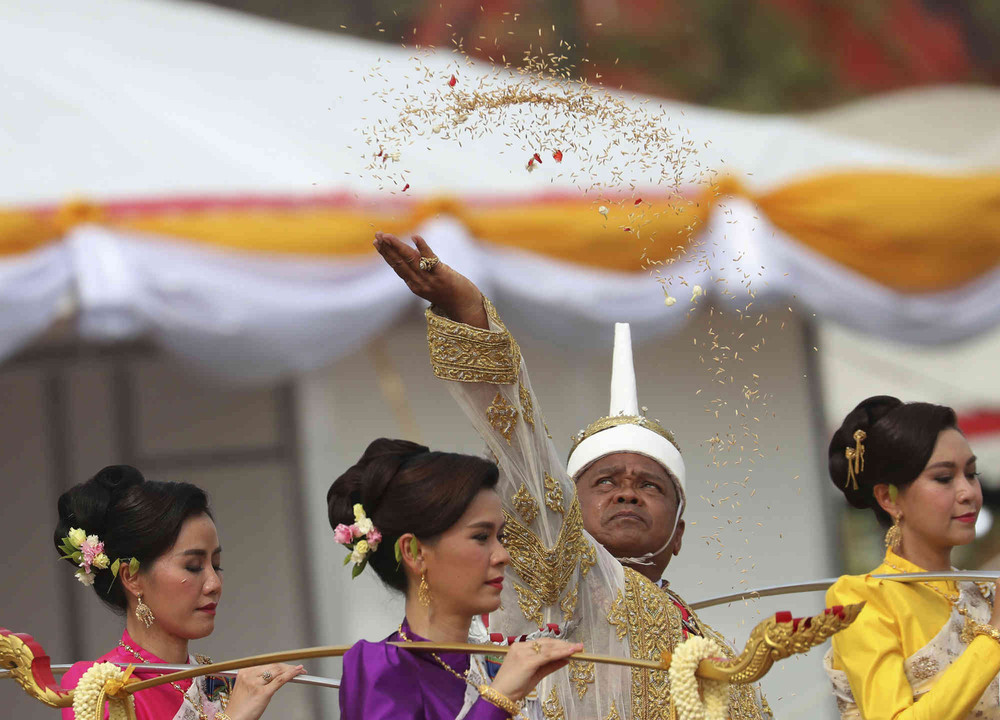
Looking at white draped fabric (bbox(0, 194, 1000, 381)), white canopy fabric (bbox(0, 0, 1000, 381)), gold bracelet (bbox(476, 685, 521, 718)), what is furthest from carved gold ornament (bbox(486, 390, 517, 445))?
white draped fabric (bbox(0, 194, 1000, 381))

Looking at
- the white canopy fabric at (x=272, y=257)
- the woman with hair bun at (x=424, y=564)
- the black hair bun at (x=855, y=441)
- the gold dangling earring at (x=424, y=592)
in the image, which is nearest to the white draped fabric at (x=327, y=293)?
the white canopy fabric at (x=272, y=257)

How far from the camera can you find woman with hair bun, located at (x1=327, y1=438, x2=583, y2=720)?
8.34 feet

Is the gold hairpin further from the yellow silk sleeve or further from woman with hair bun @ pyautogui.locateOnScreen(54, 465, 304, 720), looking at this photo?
woman with hair bun @ pyautogui.locateOnScreen(54, 465, 304, 720)

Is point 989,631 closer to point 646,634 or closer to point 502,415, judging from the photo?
point 646,634

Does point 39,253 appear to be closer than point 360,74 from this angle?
Yes

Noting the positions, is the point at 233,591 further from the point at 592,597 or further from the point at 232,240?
the point at 592,597

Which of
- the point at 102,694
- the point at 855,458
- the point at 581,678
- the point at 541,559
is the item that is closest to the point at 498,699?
the point at 541,559

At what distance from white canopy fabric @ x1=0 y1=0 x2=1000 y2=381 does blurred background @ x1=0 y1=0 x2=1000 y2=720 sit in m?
0.01

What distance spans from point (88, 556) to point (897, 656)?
67.2 inches

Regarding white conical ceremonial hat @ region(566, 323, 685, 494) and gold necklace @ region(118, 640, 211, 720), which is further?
white conical ceremonial hat @ region(566, 323, 685, 494)

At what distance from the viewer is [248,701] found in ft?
9.58

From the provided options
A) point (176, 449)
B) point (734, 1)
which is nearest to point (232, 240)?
point (176, 449)

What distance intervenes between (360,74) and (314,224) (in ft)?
5.62

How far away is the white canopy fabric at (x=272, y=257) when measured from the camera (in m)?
5.16
